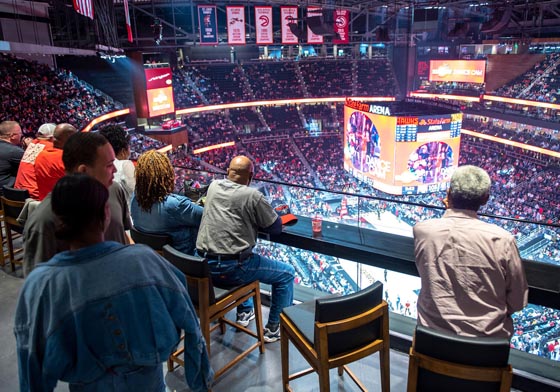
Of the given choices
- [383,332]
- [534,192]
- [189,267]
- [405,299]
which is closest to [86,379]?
[189,267]

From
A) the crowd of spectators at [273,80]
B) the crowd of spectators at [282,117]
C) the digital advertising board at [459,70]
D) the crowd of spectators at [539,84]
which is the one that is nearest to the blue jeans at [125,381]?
the crowd of spectators at [539,84]

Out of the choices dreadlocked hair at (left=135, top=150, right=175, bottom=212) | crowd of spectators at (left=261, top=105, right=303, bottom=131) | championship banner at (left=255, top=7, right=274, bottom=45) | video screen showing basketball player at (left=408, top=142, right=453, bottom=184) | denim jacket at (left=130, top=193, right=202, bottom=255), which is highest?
championship banner at (left=255, top=7, right=274, bottom=45)

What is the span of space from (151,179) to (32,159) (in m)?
1.96

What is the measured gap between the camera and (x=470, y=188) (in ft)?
6.72

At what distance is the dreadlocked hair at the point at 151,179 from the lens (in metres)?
2.85

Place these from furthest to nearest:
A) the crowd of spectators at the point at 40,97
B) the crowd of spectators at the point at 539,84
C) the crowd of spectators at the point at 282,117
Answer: the crowd of spectators at the point at 282,117 → the crowd of spectators at the point at 539,84 → the crowd of spectators at the point at 40,97

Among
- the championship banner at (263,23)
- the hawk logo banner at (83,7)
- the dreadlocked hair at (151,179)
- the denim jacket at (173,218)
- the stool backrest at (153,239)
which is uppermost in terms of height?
the championship banner at (263,23)

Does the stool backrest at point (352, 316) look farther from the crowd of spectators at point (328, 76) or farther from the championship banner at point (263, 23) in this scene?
the crowd of spectators at point (328, 76)

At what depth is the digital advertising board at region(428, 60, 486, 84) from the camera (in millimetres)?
23453

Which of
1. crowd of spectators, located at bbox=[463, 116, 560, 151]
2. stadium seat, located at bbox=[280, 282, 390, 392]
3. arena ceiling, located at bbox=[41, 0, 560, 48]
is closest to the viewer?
stadium seat, located at bbox=[280, 282, 390, 392]

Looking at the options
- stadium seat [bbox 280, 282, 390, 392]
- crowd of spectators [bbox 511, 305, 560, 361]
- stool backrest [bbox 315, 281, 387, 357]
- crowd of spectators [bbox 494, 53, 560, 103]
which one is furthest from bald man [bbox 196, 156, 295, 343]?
crowd of spectators [bbox 494, 53, 560, 103]

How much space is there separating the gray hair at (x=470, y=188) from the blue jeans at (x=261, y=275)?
1.43 m

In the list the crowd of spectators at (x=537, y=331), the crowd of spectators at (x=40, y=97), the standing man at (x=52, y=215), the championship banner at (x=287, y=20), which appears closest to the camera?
the standing man at (x=52, y=215)

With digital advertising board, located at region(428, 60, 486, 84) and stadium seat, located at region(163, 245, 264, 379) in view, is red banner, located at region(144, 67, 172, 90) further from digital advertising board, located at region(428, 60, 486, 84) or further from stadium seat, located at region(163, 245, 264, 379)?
stadium seat, located at region(163, 245, 264, 379)
